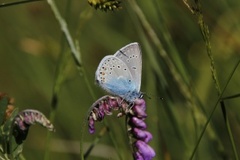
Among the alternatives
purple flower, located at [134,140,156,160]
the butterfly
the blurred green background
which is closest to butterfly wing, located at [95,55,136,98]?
the butterfly

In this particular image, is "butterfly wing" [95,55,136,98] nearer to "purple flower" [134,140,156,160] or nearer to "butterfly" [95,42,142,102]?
"butterfly" [95,42,142,102]

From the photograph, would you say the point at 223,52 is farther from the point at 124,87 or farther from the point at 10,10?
the point at 10,10

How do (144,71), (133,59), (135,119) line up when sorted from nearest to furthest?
1. (135,119)
2. (133,59)
3. (144,71)

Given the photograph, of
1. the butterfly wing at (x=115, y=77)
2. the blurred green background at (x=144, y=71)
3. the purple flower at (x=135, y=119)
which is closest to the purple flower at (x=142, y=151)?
the purple flower at (x=135, y=119)

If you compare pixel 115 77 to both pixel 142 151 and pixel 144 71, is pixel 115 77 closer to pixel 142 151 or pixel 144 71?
pixel 142 151

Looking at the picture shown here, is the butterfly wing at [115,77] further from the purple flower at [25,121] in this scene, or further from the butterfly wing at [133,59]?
the purple flower at [25,121]

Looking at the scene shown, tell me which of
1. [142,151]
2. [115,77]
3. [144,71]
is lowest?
[144,71]

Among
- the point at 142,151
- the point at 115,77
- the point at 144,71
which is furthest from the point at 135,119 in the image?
the point at 144,71

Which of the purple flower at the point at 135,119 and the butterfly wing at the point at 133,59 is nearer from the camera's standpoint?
the purple flower at the point at 135,119
